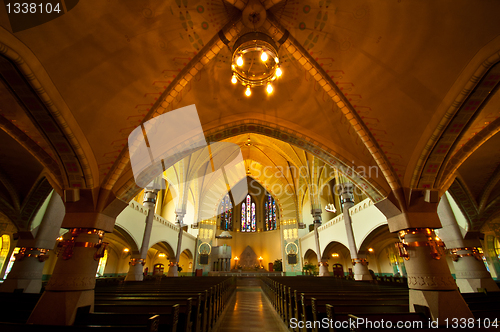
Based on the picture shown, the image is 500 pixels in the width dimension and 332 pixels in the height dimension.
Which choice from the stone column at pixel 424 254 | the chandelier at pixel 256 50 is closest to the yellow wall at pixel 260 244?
the stone column at pixel 424 254

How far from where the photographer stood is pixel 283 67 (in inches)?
265

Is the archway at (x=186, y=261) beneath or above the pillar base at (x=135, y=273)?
above

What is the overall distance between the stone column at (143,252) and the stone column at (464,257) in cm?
1328

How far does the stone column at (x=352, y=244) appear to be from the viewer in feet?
36.4

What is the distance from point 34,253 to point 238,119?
8.17 m

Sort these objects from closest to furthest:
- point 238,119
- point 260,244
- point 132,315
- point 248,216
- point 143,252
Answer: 1. point 132,315
2. point 238,119
3. point 143,252
4. point 260,244
5. point 248,216

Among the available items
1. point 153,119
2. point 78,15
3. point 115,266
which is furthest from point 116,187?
point 115,266

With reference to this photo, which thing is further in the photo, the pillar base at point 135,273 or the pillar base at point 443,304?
the pillar base at point 135,273

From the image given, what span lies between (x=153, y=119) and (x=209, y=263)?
18.2 m

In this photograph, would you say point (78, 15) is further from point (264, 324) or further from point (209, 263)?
point (209, 263)

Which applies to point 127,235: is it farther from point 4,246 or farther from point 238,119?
point 238,119

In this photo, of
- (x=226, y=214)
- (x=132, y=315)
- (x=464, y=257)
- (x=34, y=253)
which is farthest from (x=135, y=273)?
(x=226, y=214)

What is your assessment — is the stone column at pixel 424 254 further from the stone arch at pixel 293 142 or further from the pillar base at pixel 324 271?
the pillar base at pixel 324 271

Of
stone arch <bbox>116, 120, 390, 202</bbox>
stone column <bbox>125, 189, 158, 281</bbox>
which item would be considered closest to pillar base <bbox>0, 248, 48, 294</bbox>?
stone column <bbox>125, 189, 158, 281</bbox>
